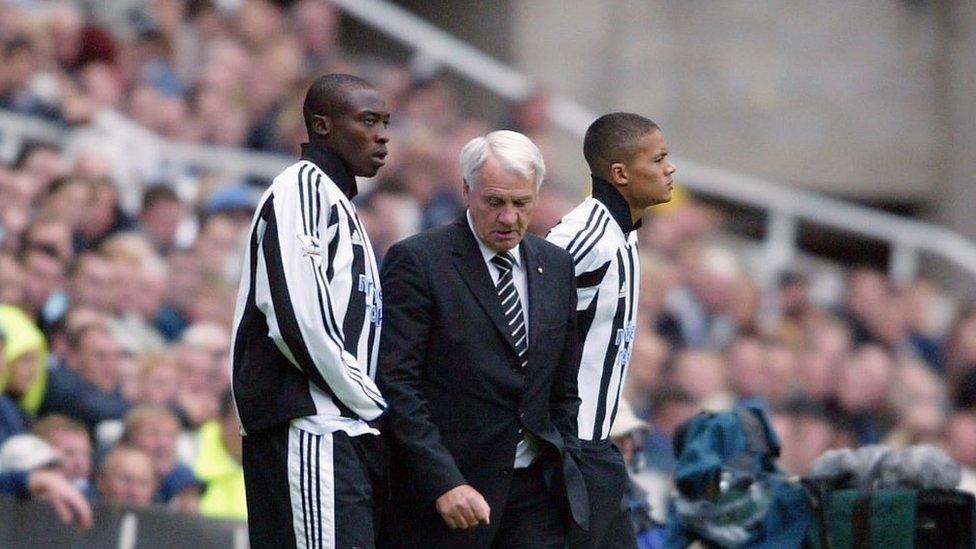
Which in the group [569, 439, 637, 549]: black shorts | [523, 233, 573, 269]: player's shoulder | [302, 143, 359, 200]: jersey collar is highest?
[302, 143, 359, 200]: jersey collar

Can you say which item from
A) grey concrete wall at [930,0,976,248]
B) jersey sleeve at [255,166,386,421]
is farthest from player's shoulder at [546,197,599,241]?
grey concrete wall at [930,0,976,248]

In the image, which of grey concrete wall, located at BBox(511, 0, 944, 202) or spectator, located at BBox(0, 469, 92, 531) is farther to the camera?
grey concrete wall, located at BBox(511, 0, 944, 202)

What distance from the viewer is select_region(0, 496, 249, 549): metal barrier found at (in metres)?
7.59

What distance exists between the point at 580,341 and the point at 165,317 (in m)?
4.55

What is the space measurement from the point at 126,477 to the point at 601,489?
313 centimetres

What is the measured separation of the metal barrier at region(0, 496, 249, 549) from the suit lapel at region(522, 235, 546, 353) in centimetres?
249

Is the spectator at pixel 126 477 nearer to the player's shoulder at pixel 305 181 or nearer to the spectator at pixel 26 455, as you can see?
the spectator at pixel 26 455

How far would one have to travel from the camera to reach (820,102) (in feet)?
58.0

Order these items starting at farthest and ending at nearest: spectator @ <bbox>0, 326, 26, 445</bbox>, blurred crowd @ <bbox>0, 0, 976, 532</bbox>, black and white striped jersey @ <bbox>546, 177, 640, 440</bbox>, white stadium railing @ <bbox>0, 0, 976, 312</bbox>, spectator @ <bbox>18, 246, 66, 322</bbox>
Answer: white stadium railing @ <bbox>0, 0, 976, 312</bbox>, spectator @ <bbox>18, 246, 66, 322</bbox>, blurred crowd @ <bbox>0, 0, 976, 532</bbox>, spectator @ <bbox>0, 326, 26, 445</bbox>, black and white striped jersey @ <bbox>546, 177, 640, 440</bbox>

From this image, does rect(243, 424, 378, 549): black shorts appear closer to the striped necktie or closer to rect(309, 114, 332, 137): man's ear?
the striped necktie

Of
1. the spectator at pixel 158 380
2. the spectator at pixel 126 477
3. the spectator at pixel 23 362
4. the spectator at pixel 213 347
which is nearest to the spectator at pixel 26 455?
the spectator at pixel 23 362

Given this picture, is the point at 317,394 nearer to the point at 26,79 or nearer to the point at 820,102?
the point at 26,79

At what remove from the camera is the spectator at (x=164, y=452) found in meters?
9.01

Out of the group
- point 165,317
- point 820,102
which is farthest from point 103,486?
point 820,102
